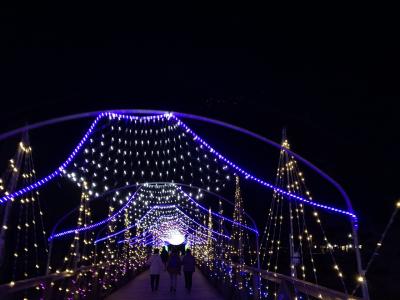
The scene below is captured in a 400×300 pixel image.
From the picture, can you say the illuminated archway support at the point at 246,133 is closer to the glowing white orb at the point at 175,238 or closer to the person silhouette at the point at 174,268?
the person silhouette at the point at 174,268

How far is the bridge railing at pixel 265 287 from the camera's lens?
466 cm

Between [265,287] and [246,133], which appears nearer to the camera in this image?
[265,287]

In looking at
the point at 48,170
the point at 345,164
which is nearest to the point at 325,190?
the point at 345,164

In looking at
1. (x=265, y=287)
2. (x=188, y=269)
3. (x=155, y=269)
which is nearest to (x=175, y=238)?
(x=155, y=269)

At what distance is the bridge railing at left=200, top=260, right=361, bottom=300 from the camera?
466 centimetres

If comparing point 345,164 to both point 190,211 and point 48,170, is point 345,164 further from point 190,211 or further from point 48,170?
point 48,170

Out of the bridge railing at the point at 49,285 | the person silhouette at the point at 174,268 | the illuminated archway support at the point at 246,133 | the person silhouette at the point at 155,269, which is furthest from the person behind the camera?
the person silhouette at the point at 155,269

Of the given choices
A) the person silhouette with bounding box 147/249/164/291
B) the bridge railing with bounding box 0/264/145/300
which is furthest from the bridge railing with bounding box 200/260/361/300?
the bridge railing with bounding box 0/264/145/300

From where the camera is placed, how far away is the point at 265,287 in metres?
7.20

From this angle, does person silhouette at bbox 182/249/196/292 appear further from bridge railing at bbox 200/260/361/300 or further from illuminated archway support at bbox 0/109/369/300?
illuminated archway support at bbox 0/109/369/300

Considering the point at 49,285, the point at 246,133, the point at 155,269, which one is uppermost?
the point at 246,133

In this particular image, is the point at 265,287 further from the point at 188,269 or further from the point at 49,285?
the point at 188,269

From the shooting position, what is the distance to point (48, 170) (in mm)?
24969

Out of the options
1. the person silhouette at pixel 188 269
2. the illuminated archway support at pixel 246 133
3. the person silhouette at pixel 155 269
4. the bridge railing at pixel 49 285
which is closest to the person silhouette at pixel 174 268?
the person silhouette at pixel 188 269
